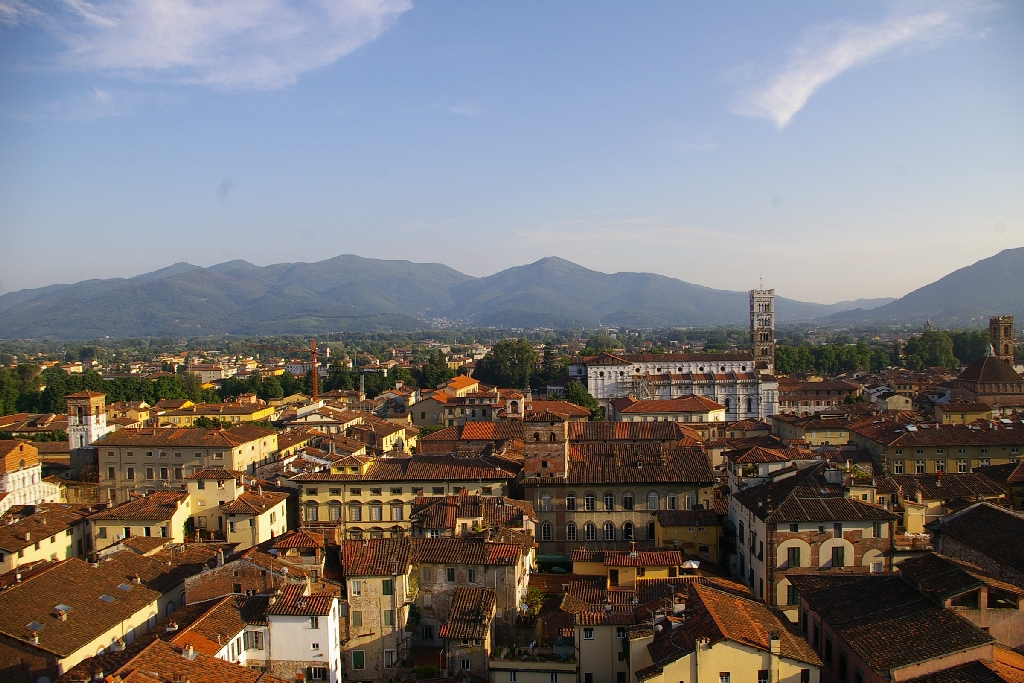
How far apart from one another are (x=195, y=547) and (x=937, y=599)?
22.4 meters

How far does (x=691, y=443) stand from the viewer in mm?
40594

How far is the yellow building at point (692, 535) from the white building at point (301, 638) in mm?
12516

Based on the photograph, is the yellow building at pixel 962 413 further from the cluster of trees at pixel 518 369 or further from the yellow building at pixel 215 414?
the yellow building at pixel 215 414

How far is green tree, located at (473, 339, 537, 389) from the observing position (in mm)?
95375

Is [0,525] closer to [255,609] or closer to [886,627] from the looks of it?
[255,609]

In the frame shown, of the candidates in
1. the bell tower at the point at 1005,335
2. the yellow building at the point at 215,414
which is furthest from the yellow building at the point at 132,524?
the bell tower at the point at 1005,335

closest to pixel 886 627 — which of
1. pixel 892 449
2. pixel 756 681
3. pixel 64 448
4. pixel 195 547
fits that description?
pixel 756 681

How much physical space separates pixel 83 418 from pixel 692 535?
3342 centimetres

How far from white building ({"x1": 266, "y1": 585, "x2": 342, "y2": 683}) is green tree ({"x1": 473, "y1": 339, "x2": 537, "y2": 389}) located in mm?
74611

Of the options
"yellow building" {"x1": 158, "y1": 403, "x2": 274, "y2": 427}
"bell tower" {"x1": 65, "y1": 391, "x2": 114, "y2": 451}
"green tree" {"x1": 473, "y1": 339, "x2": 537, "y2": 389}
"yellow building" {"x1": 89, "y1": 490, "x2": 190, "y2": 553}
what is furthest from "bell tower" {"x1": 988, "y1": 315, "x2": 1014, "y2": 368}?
"yellow building" {"x1": 89, "y1": 490, "x2": 190, "y2": 553}

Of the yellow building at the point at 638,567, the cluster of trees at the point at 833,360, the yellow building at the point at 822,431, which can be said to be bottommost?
the cluster of trees at the point at 833,360

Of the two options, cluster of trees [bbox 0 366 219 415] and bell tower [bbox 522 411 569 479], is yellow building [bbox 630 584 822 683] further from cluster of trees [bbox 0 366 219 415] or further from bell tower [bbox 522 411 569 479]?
cluster of trees [bbox 0 366 219 415]

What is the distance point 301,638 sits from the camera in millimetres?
19188

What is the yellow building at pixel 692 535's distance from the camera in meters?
27.7
